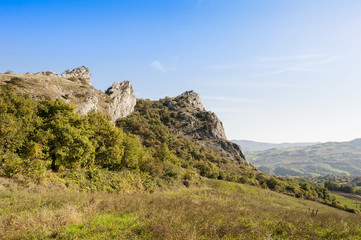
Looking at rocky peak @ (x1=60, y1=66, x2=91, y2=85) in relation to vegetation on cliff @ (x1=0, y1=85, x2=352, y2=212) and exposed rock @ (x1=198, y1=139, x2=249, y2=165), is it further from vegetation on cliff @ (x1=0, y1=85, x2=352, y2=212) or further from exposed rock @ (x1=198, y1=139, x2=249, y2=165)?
exposed rock @ (x1=198, y1=139, x2=249, y2=165)

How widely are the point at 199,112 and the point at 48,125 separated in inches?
6533

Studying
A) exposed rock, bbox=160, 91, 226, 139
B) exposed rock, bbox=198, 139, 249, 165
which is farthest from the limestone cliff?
exposed rock, bbox=198, 139, 249, 165

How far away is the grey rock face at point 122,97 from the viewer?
113 meters

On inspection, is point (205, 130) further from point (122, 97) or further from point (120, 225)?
point (120, 225)

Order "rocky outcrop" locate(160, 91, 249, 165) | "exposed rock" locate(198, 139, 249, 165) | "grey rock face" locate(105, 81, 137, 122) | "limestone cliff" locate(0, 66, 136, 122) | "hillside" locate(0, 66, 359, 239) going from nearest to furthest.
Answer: "hillside" locate(0, 66, 359, 239)
"limestone cliff" locate(0, 66, 136, 122)
"grey rock face" locate(105, 81, 137, 122)
"exposed rock" locate(198, 139, 249, 165)
"rocky outcrop" locate(160, 91, 249, 165)

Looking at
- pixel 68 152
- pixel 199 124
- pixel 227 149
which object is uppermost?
pixel 199 124

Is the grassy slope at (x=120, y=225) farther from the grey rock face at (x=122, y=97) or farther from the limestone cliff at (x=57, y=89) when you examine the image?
the grey rock face at (x=122, y=97)

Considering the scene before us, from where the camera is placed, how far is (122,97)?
4958 inches

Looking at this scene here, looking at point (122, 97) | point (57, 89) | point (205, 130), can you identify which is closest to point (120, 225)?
point (57, 89)

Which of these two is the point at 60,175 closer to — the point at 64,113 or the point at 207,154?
the point at 64,113

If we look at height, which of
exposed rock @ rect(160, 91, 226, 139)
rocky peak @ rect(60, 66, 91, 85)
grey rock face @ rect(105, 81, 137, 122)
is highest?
rocky peak @ rect(60, 66, 91, 85)

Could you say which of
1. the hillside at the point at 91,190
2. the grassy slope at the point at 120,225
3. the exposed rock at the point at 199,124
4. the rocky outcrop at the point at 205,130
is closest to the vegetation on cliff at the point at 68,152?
the hillside at the point at 91,190

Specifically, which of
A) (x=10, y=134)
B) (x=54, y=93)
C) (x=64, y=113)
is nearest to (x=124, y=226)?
(x=10, y=134)

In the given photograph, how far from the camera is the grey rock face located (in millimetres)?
112694
